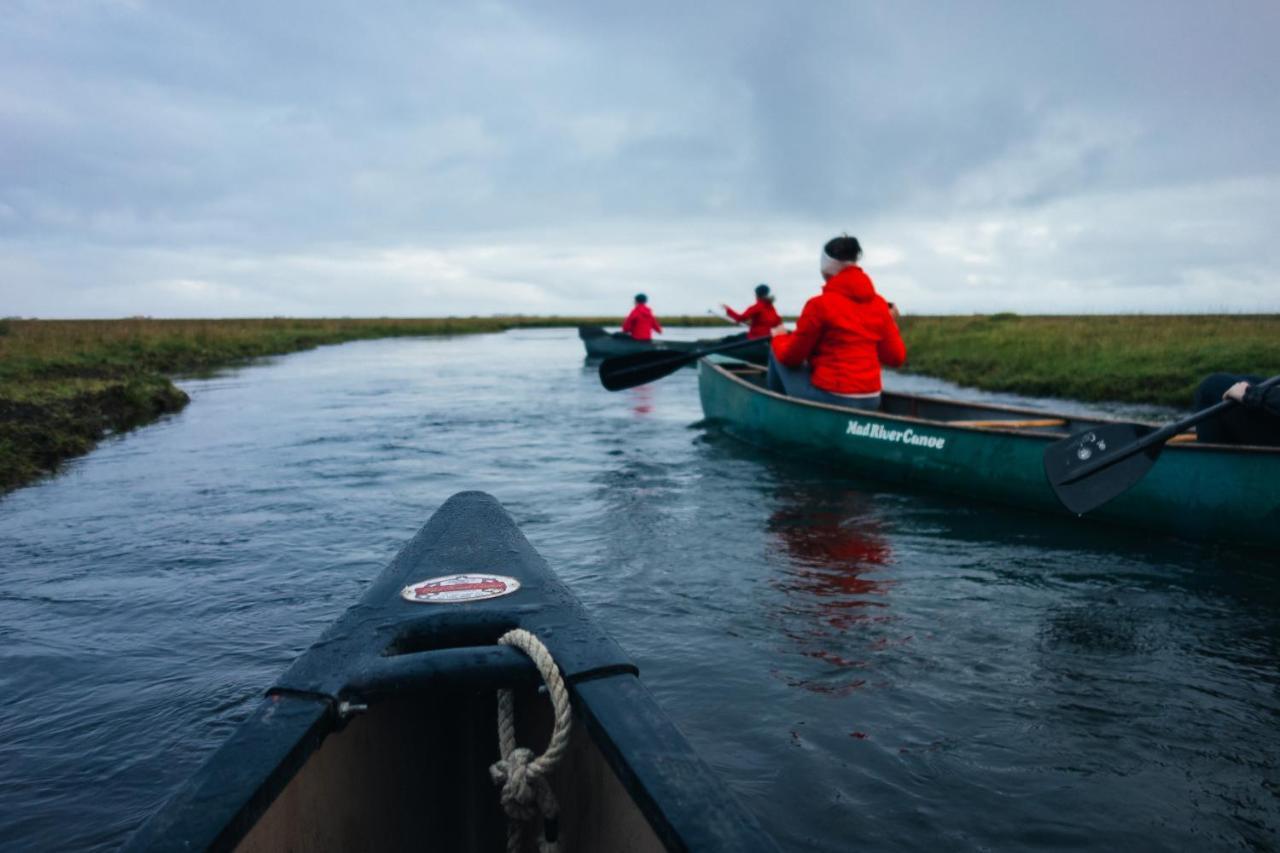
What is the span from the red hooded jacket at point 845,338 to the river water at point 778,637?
1027 mm

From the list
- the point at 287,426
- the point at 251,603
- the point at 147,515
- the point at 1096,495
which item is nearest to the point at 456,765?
Result: the point at 251,603

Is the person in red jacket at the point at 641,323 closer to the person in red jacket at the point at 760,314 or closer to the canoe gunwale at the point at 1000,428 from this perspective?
the person in red jacket at the point at 760,314

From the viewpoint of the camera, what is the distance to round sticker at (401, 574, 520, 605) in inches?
108

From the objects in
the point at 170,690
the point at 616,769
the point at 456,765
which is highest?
the point at 616,769

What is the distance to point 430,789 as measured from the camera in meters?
2.40

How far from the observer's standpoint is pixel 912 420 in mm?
7730

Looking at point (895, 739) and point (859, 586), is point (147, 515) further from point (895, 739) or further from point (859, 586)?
point (895, 739)

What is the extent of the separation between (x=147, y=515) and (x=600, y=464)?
4.50 meters

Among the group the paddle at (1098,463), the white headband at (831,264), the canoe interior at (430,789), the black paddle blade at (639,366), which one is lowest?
the canoe interior at (430,789)

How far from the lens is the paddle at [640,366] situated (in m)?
11.2

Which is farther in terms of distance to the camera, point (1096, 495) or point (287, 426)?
point (287, 426)

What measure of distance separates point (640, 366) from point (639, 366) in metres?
0.01

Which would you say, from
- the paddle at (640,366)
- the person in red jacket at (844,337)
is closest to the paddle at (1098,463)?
the person in red jacket at (844,337)

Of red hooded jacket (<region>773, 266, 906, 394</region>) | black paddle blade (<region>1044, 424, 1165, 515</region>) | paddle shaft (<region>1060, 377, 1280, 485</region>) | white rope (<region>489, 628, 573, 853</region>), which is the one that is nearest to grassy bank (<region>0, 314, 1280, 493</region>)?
red hooded jacket (<region>773, 266, 906, 394</region>)
